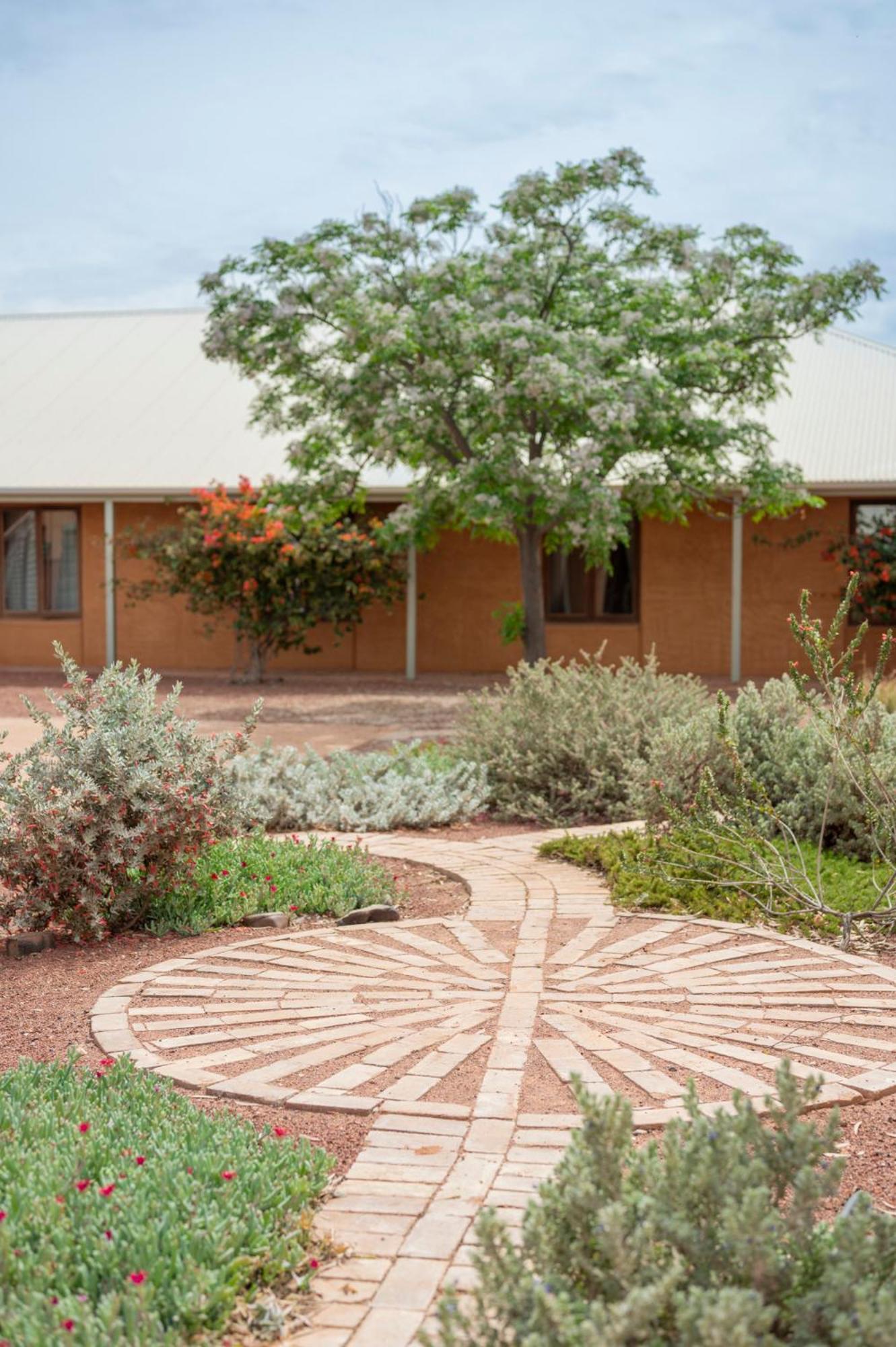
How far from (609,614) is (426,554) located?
254cm

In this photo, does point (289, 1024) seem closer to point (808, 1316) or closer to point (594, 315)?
point (808, 1316)

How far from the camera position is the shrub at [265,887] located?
5.23m

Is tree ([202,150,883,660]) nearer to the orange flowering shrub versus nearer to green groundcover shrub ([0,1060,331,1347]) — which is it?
the orange flowering shrub

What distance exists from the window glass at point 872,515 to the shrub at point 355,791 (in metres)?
10.2

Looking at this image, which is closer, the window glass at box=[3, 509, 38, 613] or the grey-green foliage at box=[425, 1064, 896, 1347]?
the grey-green foliage at box=[425, 1064, 896, 1347]

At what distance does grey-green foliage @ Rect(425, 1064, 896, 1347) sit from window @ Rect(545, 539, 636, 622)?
15508 millimetres

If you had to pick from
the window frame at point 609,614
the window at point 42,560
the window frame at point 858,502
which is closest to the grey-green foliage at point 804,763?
the window frame at point 858,502

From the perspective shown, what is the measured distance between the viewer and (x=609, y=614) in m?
17.6

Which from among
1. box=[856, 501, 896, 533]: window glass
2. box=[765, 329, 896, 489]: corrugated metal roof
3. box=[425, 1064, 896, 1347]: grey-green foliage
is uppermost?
box=[765, 329, 896, 489]: corrugated metal roof

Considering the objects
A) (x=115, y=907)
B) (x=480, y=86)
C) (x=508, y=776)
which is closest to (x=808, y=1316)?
(x=115, y=907)

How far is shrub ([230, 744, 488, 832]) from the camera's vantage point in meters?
7.25

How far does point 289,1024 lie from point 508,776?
149 inches

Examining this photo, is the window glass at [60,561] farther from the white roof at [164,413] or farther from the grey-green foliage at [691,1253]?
the grey-green foliage at [691,1253]

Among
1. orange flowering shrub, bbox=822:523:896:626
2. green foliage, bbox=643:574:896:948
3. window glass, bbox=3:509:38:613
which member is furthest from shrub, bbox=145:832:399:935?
window glass, bbox=3:509:38:613
